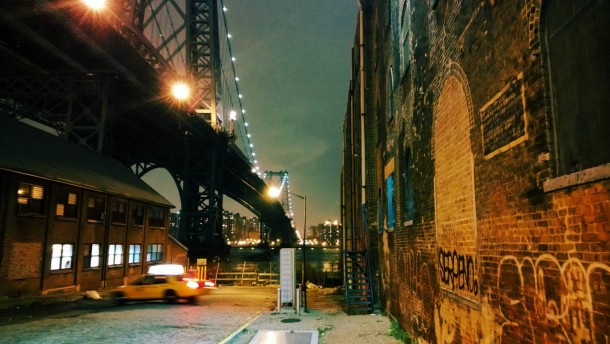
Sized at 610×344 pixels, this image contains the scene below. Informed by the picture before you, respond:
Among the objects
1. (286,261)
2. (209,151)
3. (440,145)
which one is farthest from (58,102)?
(440,145)

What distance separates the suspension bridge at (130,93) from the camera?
97.2 ft

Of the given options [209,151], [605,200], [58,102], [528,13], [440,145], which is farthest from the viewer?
[209,151]

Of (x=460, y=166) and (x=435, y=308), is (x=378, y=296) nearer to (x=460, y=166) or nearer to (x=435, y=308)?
(x=435, y=308)

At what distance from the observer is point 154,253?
3167 cm

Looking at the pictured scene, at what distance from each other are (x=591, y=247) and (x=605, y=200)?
36 centimetres

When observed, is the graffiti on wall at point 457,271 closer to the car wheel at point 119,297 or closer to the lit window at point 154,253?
the car wheel at point 119,297

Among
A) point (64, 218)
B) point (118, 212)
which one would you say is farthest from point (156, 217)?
point (64, 218)

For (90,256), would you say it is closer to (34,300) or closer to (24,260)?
(24,260)

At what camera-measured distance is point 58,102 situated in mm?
34781

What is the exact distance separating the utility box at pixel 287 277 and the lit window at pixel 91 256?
511 inches

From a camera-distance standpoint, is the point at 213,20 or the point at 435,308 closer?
the point at 435,308

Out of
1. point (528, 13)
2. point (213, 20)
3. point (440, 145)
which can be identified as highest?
point (213, 20)

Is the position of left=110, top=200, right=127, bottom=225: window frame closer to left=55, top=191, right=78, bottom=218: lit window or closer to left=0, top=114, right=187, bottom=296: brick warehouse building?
left=0, top=114, right=187, bottom=296: brick warehouse building

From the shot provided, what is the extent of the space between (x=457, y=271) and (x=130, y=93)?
38347 mm
